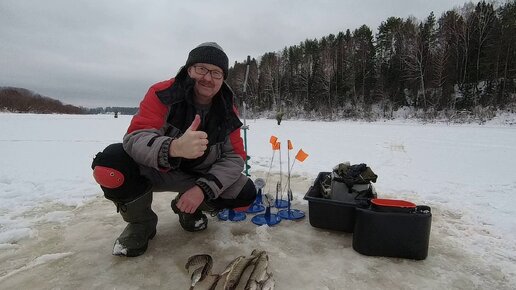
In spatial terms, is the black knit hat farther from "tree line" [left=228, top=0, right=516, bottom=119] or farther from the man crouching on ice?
"tree line" [left=228, top=0, right=516, bottom=119]

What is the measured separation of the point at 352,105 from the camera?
26516 millimetres

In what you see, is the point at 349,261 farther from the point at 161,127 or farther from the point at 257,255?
the point at 161,127

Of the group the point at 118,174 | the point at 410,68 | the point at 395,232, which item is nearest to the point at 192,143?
the point at 118,174

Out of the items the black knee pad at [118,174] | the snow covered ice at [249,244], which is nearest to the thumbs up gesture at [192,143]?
the black knee pad at [118,174]

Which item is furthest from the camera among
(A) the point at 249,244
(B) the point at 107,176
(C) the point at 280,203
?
(C) the point at 280,203

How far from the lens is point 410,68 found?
22.7 m

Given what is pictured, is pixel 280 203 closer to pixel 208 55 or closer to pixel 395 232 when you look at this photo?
pixel 395 232

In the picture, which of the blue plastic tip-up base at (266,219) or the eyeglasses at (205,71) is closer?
the eyeglasses at (205,71)

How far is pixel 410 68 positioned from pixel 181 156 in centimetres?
2516

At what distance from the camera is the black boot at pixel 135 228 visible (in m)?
1.75

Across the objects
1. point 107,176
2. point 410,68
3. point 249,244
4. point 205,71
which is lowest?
point 249,244

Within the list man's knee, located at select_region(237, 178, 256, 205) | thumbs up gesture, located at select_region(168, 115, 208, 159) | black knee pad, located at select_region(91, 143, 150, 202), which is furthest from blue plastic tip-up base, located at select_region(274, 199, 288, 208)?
thumbs up gesture, located at select_region(168, 115, 208, 159)

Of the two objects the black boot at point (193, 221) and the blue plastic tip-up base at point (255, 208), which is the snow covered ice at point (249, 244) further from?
the blue plastic tip-up base at point (255, 208)

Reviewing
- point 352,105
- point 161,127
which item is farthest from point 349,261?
point 352,105
